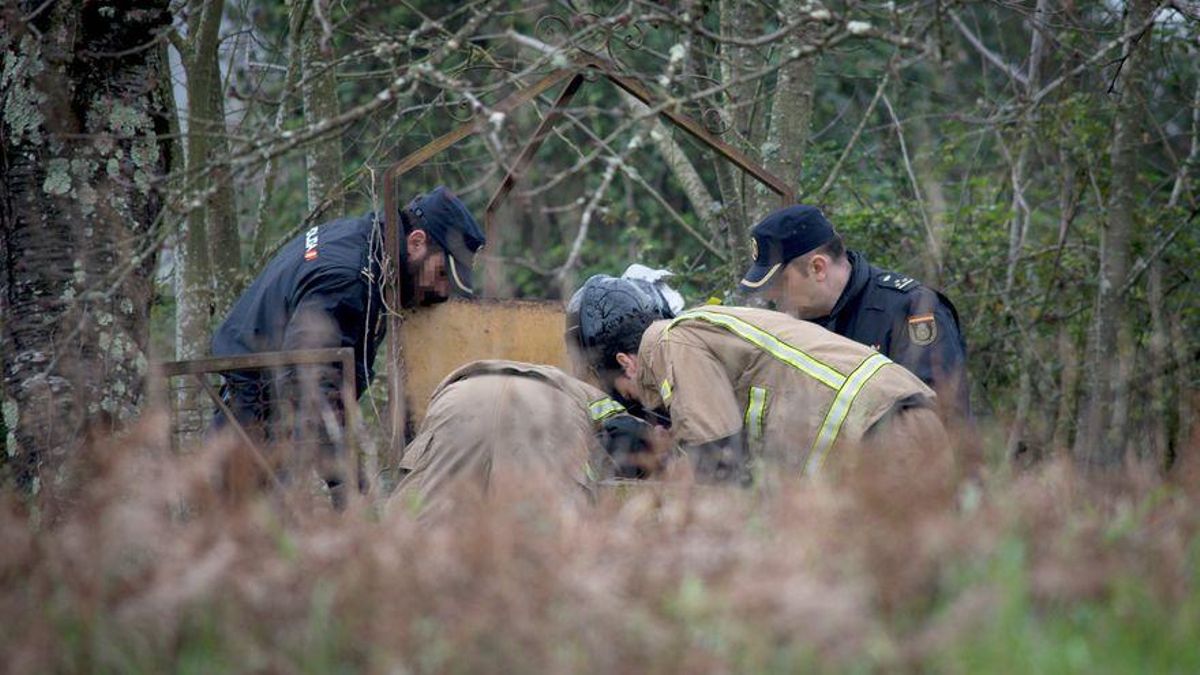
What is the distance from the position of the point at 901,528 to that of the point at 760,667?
20.5 inches

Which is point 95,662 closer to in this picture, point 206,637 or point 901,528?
point 206,637

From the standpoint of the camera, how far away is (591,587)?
2303mm

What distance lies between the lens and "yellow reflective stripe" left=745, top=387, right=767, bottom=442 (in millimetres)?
4383

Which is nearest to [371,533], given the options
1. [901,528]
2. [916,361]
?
[901,528]

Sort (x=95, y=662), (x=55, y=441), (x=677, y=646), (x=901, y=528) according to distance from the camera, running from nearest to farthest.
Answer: (x=677, y=646)
(x=95, y=662)
(x=901, y=528)
(x=55, y=441)

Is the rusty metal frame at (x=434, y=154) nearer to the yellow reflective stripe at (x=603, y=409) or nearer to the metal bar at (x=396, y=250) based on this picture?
the metal bar at (x=396, y=250)

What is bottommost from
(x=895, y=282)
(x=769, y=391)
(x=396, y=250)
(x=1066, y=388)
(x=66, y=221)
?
(x=1066, y=388)

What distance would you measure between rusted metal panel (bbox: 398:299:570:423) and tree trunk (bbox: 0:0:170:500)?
98 centimetres

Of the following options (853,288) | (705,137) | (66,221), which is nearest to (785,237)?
(853,288)

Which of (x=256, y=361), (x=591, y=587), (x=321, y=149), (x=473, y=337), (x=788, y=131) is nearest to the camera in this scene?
(x=591, y=587)

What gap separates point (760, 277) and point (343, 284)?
157 centimetres

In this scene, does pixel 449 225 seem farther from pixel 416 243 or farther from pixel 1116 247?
pixel 1116 247

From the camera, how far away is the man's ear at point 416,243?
210 inches

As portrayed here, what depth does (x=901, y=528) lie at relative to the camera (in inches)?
105
